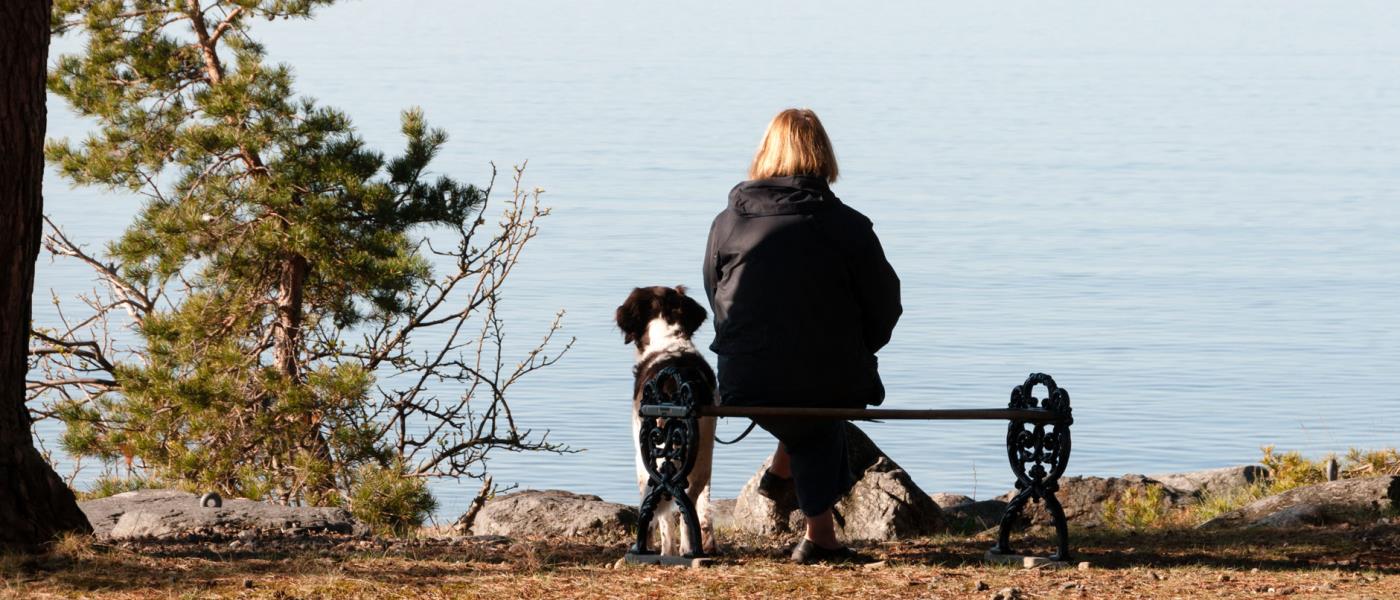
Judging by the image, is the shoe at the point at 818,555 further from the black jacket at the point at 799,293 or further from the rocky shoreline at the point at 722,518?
the rocky shoreline at the point at 722,518

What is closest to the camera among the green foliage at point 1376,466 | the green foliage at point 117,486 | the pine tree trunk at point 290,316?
the green foliage at point 1376,466

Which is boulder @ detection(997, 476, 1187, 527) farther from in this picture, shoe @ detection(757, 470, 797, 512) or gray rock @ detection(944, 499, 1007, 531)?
shoe @ detection(757, 470, 797, 512)

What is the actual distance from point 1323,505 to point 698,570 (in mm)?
3872

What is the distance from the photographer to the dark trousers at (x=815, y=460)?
7168 millimetres

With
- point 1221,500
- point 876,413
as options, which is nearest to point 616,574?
point 876,413

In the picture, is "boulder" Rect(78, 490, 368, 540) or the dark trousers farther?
"boulder" Rect(78, 490, 368, 540)

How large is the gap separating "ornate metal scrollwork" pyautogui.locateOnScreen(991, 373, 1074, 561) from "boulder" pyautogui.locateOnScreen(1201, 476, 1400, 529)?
2056mm

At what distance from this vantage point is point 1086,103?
187ft

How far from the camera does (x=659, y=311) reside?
7.92 m

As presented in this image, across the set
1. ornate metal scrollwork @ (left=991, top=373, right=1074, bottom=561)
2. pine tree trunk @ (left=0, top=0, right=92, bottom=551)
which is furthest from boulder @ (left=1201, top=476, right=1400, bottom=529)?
pine tree trunk @ (left=0, top=0, right=92, bottom=551)

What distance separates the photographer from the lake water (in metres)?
18.5

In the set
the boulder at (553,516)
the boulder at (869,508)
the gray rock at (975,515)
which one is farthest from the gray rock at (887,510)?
the boulder at (553,516)

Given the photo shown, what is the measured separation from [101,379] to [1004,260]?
1680cm

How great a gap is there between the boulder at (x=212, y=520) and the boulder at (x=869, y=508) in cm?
224
